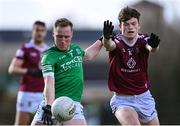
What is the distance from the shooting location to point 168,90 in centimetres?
4091

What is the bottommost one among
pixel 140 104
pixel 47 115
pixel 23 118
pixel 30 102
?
pixel 23 118

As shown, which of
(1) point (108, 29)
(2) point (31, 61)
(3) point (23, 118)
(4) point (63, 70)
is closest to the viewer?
(4) point (63, 70)

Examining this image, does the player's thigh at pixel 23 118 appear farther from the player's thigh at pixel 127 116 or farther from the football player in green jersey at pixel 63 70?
the football player in green jersey at pixel 63 70

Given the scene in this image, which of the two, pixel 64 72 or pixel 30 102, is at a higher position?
pixel 64 72

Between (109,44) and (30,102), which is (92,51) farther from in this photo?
(30,102)

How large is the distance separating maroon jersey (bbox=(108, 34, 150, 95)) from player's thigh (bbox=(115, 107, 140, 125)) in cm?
31

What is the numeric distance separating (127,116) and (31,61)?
4991mm

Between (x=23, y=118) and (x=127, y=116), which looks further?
(x=23, y=118)

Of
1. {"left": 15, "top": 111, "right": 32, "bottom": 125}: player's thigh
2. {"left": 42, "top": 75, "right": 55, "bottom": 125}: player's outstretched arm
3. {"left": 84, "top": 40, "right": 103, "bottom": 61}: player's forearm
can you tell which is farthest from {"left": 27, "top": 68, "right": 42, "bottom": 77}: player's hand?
{"left": 42, "top": 75, "right": 55, "bottom": 125}: player's outstretched arm

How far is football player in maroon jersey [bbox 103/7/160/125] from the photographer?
11.0 metres

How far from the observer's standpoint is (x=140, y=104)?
11227 millimetres

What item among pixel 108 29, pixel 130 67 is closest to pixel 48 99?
pixel 108 29

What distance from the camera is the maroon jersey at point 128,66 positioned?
11.1 m

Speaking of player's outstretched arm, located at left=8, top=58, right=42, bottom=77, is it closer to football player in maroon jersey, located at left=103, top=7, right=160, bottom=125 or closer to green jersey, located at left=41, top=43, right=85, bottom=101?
football player in maroon jersey, located at left=103, top=7, right=160, bottom=125
